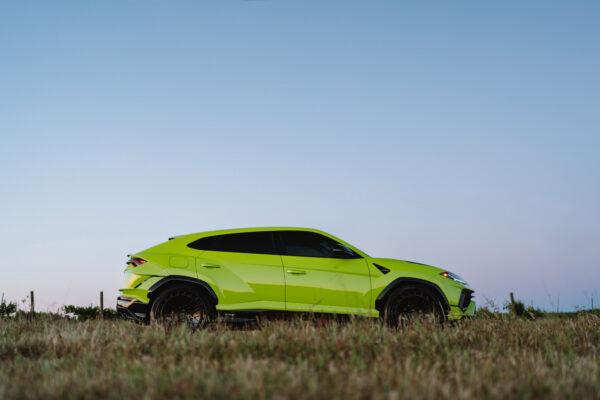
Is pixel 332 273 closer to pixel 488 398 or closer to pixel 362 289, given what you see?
pixel 362 289

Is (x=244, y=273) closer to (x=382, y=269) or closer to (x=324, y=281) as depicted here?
(x=324, y=281)

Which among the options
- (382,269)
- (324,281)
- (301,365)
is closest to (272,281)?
(324,281)

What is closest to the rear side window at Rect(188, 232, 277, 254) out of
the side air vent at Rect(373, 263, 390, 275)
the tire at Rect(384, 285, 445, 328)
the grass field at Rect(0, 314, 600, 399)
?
the grass field at Rect(0, 314, 600, 399)

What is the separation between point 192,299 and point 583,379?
5.79 metres

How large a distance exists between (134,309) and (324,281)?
3.17 m

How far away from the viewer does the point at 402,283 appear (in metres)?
9.24

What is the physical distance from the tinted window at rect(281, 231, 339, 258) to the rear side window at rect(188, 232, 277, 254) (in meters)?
0.28

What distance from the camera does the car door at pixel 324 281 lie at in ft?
28.9

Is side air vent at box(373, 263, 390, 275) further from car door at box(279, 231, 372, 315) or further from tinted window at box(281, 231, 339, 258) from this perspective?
tinted window at box(281, 231, 339, 258)

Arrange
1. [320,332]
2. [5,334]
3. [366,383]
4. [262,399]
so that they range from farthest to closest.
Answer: [5,334], [320,332], [366,383], [262,399]

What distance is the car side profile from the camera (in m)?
8.77

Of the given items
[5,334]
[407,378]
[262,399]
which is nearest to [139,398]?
[262,399]

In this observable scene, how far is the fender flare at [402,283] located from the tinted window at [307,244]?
1.08 meters

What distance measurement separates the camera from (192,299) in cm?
879
